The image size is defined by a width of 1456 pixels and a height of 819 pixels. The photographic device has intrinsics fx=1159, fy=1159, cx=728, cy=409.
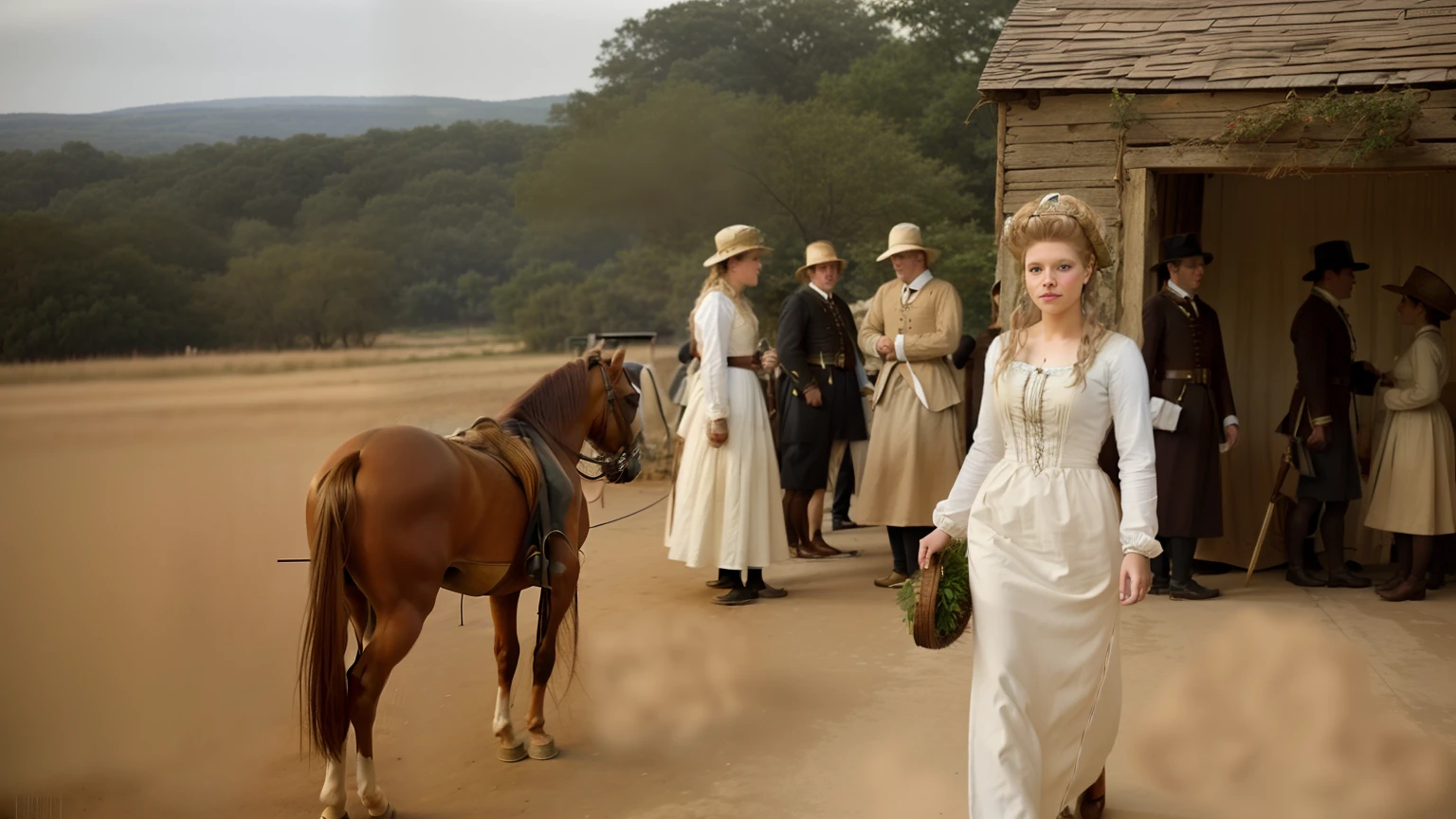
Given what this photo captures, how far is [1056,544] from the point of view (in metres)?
3.14

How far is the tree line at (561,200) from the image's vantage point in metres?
9.17

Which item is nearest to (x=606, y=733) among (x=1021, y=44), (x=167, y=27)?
(x=1021, y=44)

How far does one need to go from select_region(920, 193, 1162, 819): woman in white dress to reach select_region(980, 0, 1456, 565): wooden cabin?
390 centimetres

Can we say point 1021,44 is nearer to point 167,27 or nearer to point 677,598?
point 677,598

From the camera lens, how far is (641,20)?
756 inches

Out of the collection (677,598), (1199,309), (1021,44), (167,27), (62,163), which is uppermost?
(167,27)

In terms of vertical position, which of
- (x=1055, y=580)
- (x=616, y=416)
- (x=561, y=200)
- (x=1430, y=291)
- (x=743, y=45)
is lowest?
(x=1055, y=580)

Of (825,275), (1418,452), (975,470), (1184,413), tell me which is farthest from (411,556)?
(1418,452)

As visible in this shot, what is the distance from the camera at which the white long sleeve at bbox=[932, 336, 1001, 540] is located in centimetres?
337

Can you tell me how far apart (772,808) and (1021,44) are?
17.4 feet

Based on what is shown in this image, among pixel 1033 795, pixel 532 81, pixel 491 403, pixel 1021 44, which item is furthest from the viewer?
pixel 532 81

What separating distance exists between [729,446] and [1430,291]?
13.4 feet

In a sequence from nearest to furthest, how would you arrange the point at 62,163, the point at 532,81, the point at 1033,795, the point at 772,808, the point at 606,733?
the point at 1033,795 → the point at 772,808 → the point at 606,733 → the point at 62,163 → the point at 532,81

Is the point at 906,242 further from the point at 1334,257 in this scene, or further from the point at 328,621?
the point at 328,621
